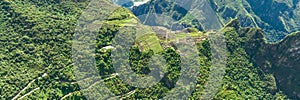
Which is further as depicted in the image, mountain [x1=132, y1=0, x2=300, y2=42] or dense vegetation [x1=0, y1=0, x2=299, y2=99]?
mountain [x1=132, y1=0, x2=300, y2=42]

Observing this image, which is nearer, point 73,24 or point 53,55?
point 53,55

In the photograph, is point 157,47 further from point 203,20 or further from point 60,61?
point 203,20

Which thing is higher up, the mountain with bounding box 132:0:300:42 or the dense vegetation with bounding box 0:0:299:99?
the dense vegetation with bounding box 0:0:299:99

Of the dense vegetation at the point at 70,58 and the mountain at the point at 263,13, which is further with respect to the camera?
the mountain at the point at 263,13

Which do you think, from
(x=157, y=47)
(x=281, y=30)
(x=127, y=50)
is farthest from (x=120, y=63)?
(x=281, y=30)

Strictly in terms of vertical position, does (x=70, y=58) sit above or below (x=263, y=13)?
above

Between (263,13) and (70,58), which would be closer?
(70,58)

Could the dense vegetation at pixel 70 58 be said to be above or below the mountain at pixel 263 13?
above

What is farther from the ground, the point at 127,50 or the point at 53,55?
the point at 53,55
